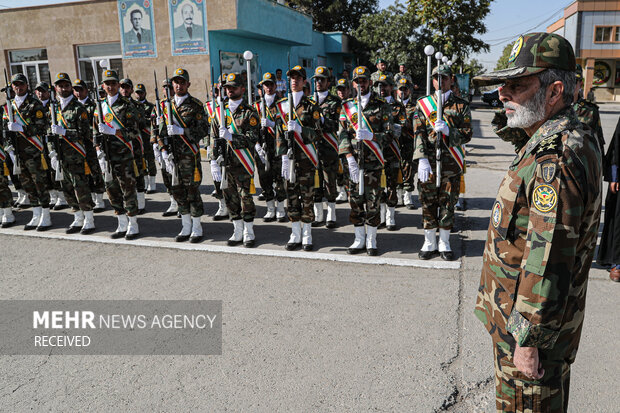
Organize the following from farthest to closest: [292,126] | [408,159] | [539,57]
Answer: [408,159] < [292,126] < [539,57]

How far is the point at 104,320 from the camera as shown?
4445mm

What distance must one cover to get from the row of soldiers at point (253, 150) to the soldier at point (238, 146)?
14mm

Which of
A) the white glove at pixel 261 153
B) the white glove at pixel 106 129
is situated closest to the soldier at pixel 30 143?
the white glove at pixel 106 129

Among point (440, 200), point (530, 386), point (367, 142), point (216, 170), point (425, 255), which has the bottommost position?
point (425, 255)

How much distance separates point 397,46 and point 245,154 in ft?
86.4

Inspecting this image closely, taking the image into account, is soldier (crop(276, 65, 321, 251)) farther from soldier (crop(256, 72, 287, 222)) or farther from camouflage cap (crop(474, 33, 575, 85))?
camouflage cap (crop(474, 33, 575, 85))

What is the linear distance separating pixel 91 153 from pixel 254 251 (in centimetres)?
406

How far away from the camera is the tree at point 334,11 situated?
38059mm

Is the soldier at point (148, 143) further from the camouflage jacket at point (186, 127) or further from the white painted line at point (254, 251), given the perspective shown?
the white painted line at point (254, 251)

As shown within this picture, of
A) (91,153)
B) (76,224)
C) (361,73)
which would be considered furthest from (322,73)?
(76,224)

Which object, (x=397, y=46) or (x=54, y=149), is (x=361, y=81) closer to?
(x=54, y=149)

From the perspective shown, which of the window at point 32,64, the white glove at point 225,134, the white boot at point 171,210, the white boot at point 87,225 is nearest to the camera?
the white glove at point 225,134

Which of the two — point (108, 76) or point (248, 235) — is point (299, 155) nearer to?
point (248, 235)

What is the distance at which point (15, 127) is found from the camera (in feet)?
24.7
